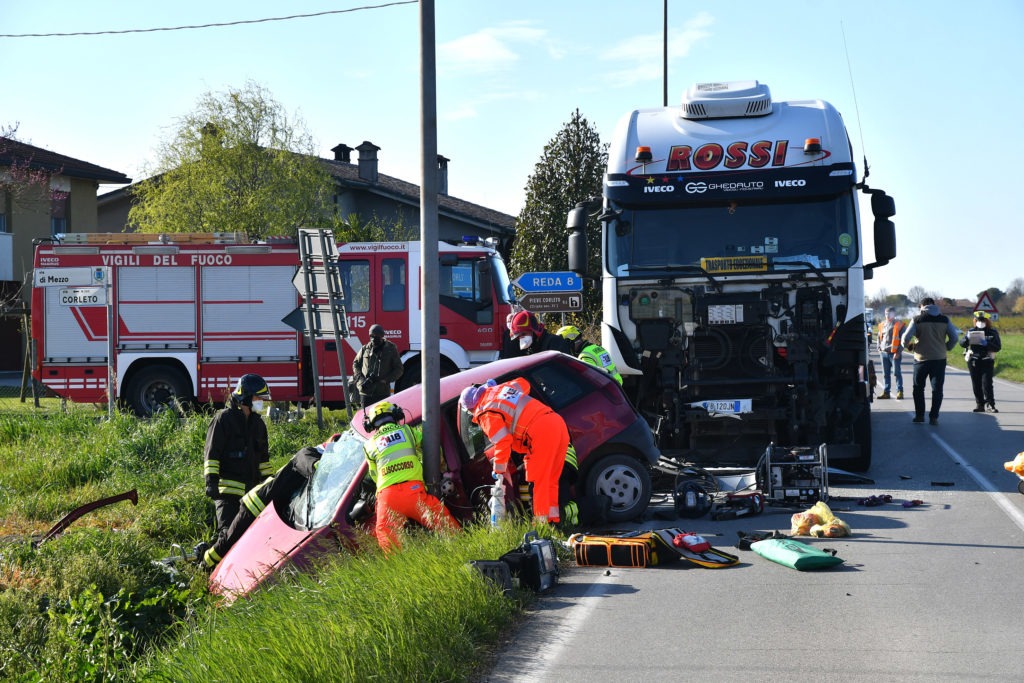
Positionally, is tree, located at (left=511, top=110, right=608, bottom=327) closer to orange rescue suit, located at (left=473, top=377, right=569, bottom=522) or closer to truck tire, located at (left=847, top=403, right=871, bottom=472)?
truck tire, located at (left=847, top=403, right=871, bottom=472)

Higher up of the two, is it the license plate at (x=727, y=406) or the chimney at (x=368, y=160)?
the chimney at (x=368, y=160)

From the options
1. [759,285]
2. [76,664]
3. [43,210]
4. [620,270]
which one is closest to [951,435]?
[759,285]

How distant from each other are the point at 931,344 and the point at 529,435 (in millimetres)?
9612

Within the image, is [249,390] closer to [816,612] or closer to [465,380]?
[465,380]

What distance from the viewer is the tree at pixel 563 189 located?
26547mm

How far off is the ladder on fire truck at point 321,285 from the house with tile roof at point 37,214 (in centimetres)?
1919

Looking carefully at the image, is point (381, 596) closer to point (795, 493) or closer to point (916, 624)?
point (916, 624)

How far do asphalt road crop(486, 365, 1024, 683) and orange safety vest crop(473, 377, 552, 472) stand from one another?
39.1 inches

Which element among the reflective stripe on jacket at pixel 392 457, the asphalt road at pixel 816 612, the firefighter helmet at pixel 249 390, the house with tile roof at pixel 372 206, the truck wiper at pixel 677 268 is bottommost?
the asphalt road at pixel 816 612

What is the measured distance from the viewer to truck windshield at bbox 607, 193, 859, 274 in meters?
10.6

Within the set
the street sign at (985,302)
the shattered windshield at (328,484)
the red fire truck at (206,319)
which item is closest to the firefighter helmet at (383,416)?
the shattered windshield at (328,484)

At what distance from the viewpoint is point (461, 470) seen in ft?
27.1

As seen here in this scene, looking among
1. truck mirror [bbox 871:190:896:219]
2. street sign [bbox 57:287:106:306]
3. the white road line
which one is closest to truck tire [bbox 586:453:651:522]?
the white road line

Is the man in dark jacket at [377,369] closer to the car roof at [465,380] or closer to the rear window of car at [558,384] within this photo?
the car roof at [465,380]
